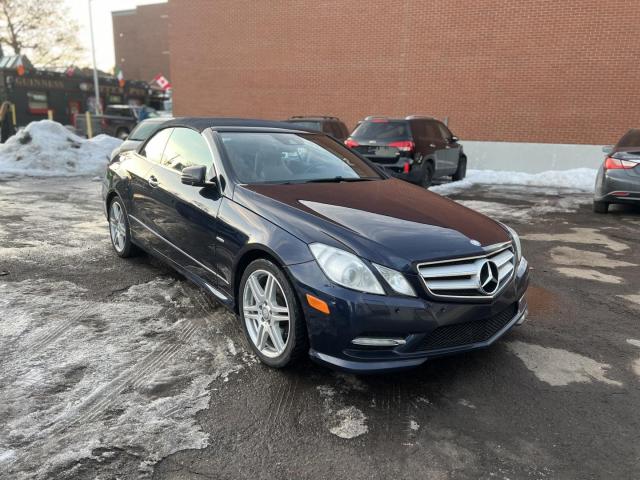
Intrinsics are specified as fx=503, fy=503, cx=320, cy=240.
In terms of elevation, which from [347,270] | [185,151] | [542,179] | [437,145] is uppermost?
[185,151]

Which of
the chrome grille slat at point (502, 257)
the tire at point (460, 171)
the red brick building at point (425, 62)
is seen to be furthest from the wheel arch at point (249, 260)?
the red brick building at point (425, 62)

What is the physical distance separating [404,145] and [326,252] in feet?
25.9

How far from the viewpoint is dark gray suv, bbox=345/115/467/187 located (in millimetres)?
10289

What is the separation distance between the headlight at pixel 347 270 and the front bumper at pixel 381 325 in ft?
0.12

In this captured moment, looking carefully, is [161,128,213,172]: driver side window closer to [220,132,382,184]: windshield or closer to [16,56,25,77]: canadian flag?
[220,132,382,184]: windshield

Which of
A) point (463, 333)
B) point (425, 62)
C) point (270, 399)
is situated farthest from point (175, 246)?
point (425, 62)

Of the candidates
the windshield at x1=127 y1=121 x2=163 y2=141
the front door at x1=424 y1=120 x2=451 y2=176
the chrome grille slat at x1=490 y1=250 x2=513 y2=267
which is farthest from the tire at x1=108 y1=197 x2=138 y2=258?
the front door at x1=424 y1=120 x2=451 y2=176

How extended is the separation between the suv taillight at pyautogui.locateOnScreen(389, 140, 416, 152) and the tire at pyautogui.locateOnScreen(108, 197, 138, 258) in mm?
6221

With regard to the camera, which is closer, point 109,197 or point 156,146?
point 156,146

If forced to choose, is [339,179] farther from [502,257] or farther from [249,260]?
[502,257]

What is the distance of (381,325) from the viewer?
2682 mm

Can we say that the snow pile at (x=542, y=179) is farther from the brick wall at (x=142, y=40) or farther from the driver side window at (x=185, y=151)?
the brick wall at (x=142, y=40)

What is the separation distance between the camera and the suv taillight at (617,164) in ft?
26.4

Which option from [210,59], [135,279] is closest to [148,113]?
[210,59]
